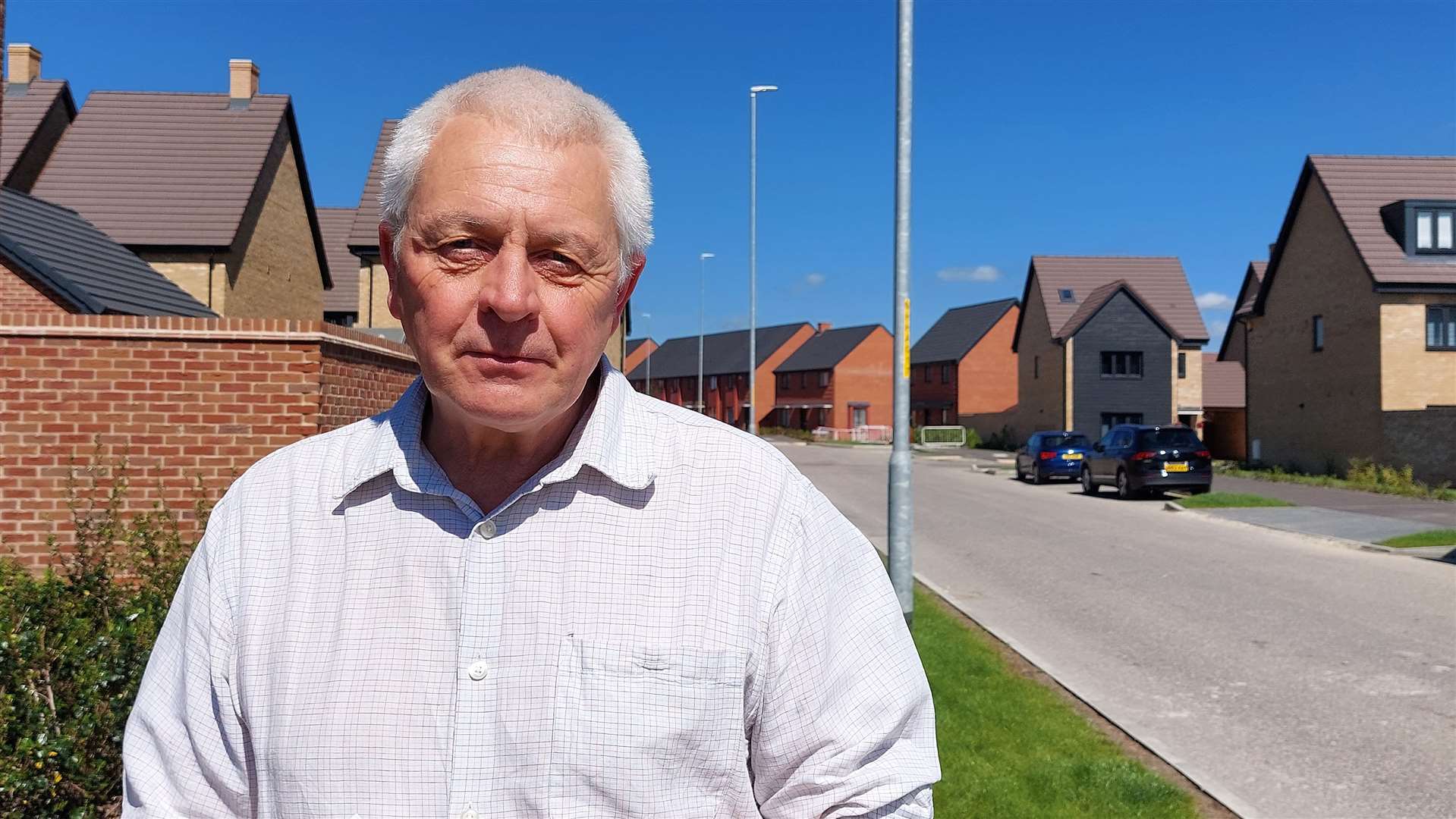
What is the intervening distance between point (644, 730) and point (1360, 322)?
35268 millimetres

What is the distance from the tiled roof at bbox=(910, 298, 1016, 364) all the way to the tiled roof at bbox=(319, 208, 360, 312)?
1589 inches

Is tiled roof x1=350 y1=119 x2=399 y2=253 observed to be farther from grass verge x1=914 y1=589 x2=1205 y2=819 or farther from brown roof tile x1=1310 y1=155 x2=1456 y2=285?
brown roof tile x1=1310 y1=155 x2=1456 y2=285

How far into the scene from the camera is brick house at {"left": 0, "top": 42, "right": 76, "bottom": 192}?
81.8 feet

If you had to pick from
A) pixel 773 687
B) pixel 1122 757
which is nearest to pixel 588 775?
pixel 773 687

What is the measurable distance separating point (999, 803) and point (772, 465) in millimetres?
3787

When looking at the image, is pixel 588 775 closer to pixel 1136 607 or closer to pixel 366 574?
pixel 366 574

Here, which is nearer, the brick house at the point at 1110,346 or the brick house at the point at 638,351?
the brick house at the point at 1110,346

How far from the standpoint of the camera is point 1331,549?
1584cm

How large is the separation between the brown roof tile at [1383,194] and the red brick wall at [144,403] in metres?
31.3

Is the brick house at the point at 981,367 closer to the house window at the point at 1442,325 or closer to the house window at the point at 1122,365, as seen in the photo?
the house window at the point at 1122,365

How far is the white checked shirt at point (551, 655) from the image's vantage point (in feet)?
5.60

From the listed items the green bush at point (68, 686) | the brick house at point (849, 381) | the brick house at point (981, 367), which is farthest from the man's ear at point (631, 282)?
the brick house at point (849, 381)

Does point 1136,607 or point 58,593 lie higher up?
point 58,593

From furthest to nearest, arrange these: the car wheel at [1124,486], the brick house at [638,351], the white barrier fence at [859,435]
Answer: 1. the brick house at [638,351]
2. the white barrier fence at [859,435]
3. the car wheel at [1124,486]
